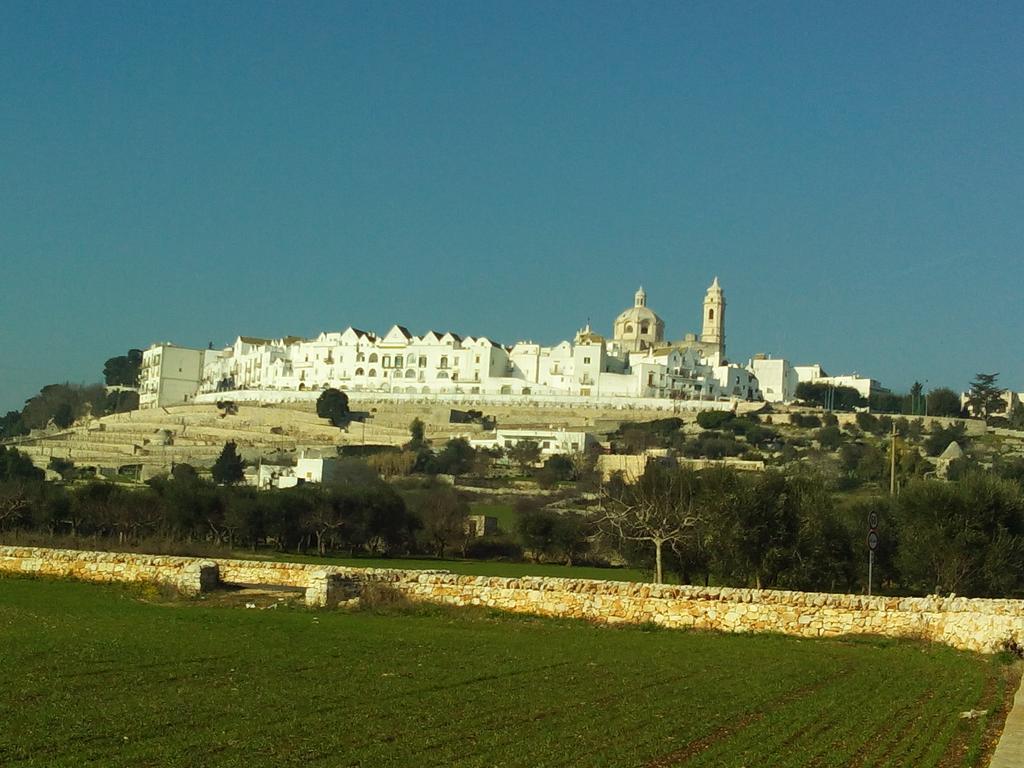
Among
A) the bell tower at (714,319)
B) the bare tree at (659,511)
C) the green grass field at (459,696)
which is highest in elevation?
the bell tower at (714,319)

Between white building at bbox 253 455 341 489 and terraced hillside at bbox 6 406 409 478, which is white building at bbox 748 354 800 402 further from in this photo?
white building at bbox 253 455 341 489

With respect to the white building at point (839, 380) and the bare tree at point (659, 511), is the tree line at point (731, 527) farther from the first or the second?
the white building at point (839, 380)

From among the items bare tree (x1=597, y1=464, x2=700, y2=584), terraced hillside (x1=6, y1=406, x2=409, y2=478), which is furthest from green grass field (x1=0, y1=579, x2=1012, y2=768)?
terraced hillside (x1=6, y1=406, x2=409, y2=478)

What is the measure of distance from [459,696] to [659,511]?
2166 cm

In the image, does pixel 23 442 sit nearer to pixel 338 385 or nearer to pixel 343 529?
pixel 338 385

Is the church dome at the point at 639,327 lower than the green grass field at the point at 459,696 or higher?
higher

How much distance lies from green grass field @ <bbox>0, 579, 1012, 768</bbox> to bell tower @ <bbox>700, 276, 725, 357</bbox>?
394ft

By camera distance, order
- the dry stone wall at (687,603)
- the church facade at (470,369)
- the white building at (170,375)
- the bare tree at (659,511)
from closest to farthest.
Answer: the dry stone wall at (687,603) → the bare tree at (659,511) → the church facade at (470,369) → the white building at (170,375)

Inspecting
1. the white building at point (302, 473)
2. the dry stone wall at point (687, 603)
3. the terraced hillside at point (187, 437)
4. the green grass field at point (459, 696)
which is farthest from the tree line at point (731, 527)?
the terraced hillside at point (187, 437)

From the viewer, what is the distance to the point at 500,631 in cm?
1814

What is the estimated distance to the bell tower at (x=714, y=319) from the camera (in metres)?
136

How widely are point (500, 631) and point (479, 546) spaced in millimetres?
32751

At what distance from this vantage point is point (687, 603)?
19141mm

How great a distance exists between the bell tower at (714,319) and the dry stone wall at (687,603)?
11589 centimetres
